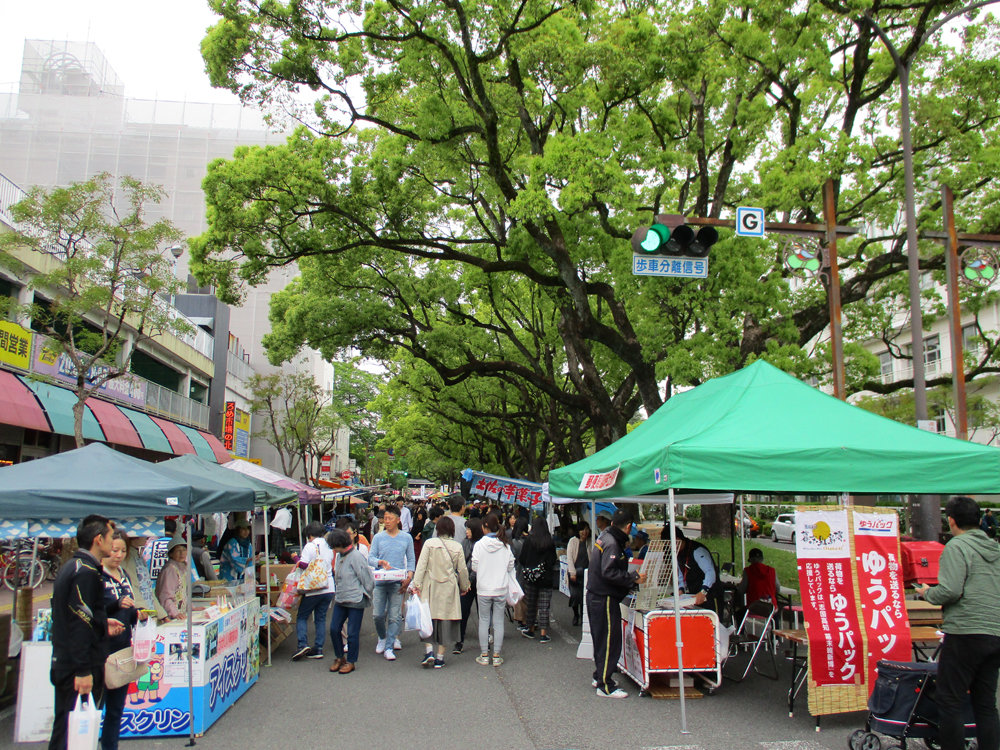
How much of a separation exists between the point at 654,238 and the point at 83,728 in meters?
6.96

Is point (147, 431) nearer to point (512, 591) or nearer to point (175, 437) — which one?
point (175, 437)

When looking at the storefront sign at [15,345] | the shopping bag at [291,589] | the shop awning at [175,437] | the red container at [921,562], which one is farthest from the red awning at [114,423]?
the red container at [921,562]

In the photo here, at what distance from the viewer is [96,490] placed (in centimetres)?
589

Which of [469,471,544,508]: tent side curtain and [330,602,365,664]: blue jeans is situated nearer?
[330,602,365,664]: blue jeans

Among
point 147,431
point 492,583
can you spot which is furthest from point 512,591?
point 147,431

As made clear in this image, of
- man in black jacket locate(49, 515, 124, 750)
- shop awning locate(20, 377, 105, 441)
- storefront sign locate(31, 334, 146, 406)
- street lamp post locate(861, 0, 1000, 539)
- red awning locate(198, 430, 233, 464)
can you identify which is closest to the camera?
man in black jacket locate(49, 515, 124, 750)

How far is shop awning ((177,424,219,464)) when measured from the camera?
25.9 metres

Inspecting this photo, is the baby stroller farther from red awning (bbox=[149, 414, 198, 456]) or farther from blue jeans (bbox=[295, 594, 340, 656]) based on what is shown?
red awning (bbox=[149, 414, 198, 456])

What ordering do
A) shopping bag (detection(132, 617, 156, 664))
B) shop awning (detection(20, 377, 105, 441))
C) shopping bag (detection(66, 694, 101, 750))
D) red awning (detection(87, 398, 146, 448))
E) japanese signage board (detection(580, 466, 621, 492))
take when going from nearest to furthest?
shopping bag (detection(66, 694, 101, 750)) < shopping bag (detection(132, 617, 156, 664)) < japanese signage board (detection(580, 466, 621, 492)) < shop awning (detection(20, 377, 105, 441)) < red awning (detection(87, 398, 146, 448))

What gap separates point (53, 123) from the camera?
125 ft

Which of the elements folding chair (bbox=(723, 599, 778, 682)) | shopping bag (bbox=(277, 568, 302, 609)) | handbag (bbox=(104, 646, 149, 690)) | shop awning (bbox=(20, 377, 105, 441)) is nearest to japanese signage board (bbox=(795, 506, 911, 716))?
folding chair (bbox=(723, 599, 778, 682))

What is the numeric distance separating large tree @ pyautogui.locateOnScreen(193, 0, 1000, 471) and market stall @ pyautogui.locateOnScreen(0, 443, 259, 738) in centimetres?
842

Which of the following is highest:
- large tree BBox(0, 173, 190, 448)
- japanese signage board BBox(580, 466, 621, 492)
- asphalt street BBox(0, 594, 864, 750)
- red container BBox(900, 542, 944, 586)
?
large tree BBox(0, 173, 190, 448)

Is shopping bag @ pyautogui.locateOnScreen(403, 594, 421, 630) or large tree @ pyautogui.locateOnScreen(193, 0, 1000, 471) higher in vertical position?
large tree @ pyautogui.locateOnScreen(193, 0, 1000, 471)
